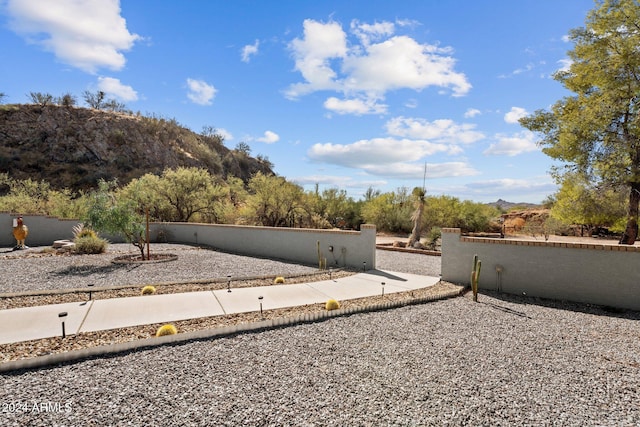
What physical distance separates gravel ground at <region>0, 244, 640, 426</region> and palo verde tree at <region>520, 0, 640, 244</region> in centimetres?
738

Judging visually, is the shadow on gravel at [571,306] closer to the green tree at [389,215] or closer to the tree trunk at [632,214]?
the tree trunk at [632,214]

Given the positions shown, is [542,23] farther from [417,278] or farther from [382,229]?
[382,229]

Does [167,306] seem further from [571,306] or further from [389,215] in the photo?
[389,215]

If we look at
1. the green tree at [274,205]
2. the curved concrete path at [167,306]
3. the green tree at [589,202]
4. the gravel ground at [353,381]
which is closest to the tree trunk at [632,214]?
the green tree at [589,202]

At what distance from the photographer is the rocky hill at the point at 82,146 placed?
28.7 metres

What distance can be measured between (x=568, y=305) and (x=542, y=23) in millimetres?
8104

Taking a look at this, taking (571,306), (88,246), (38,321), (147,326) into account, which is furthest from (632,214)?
(88,246)

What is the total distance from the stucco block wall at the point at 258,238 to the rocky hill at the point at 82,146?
16543 millimetres

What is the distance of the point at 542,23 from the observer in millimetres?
9234

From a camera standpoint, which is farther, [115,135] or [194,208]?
[115,135]

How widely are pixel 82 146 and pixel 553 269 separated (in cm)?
3860

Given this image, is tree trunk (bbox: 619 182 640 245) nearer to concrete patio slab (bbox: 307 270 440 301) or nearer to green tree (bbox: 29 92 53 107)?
concrete patio slab (bbox: 307 270 440 301)

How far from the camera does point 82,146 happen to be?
31.4 metres

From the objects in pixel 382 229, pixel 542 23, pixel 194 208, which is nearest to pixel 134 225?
pixel 194 208
